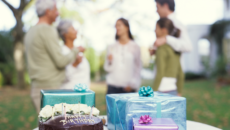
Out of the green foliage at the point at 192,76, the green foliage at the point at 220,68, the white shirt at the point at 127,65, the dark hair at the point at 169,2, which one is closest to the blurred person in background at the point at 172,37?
the dark hair at the point at 169,2

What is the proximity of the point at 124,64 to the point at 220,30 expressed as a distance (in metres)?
13.9

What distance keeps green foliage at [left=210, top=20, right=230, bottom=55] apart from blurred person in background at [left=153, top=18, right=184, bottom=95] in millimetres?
13889

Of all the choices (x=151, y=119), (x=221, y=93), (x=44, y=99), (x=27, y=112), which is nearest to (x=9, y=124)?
(x=27, y=112)

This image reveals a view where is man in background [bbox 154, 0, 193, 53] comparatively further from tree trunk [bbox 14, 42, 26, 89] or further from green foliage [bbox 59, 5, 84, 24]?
green foliage [bbox 59, 5, 84, 24]

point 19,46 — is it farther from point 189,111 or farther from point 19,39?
point 189,111

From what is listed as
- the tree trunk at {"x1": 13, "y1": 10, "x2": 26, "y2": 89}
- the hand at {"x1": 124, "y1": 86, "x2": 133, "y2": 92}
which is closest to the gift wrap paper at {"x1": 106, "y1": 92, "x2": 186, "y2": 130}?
the hand at {"x1": 124, "y1": 86, "x2": 133, "y2": 92}

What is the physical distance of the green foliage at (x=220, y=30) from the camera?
48.0ft

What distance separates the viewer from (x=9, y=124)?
5648 mm

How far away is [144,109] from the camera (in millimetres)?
1409

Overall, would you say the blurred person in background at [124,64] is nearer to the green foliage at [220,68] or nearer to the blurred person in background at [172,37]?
the blurred person in background at [172,37]

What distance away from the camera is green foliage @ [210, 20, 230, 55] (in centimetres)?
1464

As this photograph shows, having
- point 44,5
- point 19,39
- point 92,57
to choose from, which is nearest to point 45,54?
point 44,5

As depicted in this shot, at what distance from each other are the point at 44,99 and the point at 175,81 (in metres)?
1.30

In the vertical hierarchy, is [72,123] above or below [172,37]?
below
